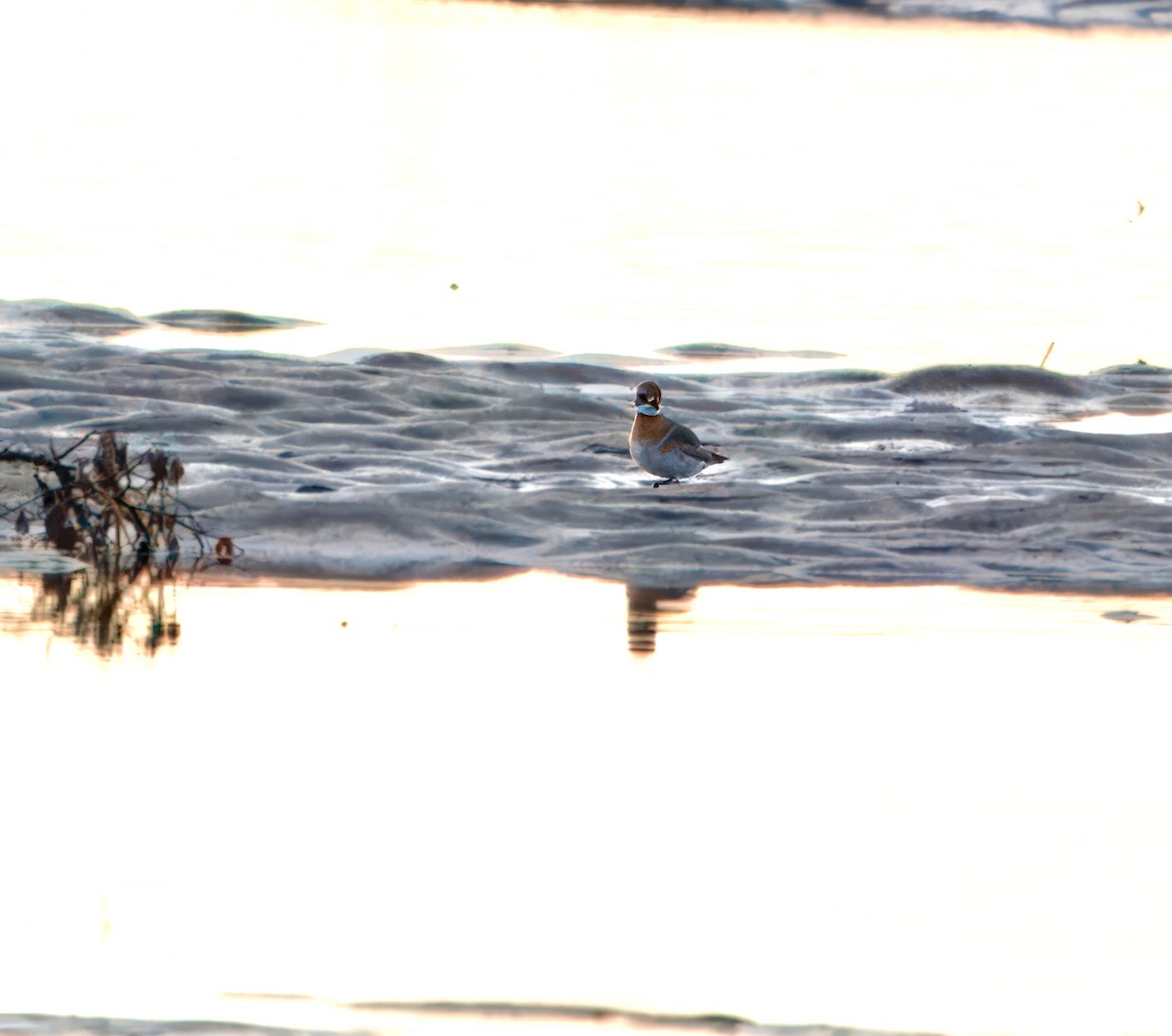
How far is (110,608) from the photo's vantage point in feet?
24.6

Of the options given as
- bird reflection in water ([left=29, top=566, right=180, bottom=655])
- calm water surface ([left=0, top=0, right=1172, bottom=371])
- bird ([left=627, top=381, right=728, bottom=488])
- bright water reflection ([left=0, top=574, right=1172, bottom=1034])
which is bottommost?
bright water reflection ([left=0, top=574, right=1172, bottom=1034])

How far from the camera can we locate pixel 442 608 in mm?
7680

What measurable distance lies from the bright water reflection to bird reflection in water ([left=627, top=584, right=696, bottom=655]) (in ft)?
0.20

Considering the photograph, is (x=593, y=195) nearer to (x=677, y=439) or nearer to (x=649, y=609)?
(x=677, y=439)

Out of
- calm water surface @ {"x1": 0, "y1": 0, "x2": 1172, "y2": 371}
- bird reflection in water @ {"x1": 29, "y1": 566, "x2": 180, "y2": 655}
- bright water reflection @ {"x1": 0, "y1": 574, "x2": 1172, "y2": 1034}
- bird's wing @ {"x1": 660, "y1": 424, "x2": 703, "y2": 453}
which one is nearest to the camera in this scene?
bright water reflection @ {"x1": 0, "y1": 574, "x2": 1172, "y2": 1034}

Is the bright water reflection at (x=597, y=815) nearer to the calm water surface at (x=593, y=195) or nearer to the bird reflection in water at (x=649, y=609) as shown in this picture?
the bird reflection in water at (x=649, y=609)

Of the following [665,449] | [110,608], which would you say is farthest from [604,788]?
[665,449]

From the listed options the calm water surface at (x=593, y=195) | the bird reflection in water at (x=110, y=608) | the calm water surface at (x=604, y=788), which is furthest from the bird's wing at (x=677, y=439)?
the calm water surface at (x=593, y=195)

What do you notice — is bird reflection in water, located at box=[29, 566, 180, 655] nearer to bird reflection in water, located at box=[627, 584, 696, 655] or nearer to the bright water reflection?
the bright water reflection

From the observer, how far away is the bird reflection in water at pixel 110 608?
702 centimetres

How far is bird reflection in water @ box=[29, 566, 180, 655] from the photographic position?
23.0 ft

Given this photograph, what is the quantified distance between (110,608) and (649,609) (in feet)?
5.74

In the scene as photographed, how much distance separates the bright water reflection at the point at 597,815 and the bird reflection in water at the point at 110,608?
116 millimetres

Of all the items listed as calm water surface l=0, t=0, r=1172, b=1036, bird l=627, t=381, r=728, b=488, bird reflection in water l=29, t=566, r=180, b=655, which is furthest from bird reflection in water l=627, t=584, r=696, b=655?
bird l=627, t=381, r=728, b=488
